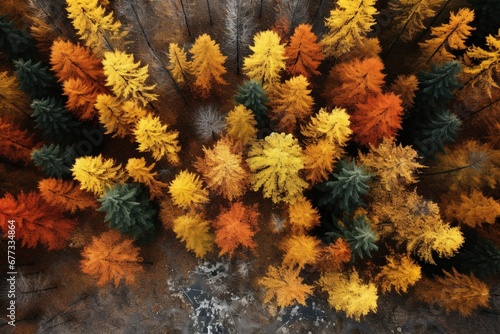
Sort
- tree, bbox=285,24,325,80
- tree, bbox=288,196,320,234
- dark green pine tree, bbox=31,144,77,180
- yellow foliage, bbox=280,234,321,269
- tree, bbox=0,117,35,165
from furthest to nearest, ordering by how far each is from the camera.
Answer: tree, bbox=288,196,320,234
tree, bbox=0,117,35,165
tree, bbox=285,24,325,80
yellow foliage, bbox=280,234,321,269
dark green pine tree, bbox=31,144,77,180

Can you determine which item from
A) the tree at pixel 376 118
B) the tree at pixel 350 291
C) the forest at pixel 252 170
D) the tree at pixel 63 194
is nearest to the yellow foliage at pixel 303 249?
the forest at pixel 252 170

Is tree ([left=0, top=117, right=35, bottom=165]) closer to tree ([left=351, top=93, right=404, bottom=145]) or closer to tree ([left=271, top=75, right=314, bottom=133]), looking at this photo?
tree ([left=271, top=75, right=314, bottom=133])

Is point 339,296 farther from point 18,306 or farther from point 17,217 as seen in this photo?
point 18,306

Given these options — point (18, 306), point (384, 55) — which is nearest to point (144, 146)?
point (18, 306)

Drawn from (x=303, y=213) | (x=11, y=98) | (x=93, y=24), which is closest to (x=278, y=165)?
(x=303, y=213)

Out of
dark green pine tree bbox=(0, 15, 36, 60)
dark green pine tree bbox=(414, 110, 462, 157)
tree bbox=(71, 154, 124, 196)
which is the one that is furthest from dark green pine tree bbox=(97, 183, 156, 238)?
dark green pine tree bbox=(414, 110, 462, 157)
